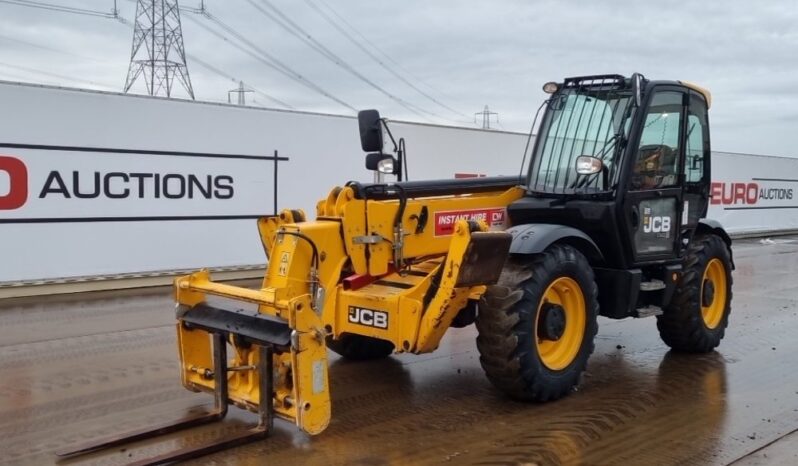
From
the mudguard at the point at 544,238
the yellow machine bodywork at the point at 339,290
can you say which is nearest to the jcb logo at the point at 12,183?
the yellow machine bodywork at the point at 339,290

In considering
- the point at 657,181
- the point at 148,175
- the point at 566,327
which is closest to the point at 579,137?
the point at 657,181

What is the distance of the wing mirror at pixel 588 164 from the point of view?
5.95 m

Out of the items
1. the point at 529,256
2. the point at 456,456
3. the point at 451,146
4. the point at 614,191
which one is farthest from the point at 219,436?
the point at 451,146

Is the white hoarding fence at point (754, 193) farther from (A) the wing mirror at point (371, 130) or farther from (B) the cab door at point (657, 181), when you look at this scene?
(A) the wing mirror at point (371, 130)

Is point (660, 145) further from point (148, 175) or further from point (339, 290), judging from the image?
point (148, 175)

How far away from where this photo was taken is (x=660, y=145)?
258 inches

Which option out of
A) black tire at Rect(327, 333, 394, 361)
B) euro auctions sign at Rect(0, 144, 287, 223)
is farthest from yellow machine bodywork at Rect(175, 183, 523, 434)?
euro auctions sign at Rect(0, 144, 287, 223)

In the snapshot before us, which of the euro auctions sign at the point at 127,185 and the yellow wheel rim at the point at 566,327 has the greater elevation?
the euro auctions sign at the point at 127,185

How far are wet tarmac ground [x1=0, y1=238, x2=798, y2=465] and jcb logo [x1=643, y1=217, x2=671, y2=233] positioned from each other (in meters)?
1.23

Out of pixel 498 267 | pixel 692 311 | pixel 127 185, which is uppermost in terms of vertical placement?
pixel 127 185

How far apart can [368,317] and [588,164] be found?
2.12m

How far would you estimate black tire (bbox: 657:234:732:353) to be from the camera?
22.7ft

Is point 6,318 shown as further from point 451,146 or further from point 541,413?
point 451,146

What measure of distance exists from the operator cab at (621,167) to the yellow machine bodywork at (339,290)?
1.05m
